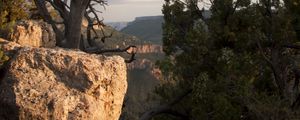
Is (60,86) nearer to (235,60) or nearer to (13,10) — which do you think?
(13,10)

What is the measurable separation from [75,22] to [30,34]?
151 centimetres

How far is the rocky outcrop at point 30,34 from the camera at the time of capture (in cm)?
1156

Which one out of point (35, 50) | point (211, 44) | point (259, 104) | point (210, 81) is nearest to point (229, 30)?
point (211, 44)

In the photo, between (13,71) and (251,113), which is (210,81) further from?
(13,71)

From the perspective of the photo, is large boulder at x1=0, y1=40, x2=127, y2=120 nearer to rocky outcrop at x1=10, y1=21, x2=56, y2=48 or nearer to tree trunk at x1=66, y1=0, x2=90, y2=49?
rocky outcrop at x1=10, y1=21, x2=56, y2=48

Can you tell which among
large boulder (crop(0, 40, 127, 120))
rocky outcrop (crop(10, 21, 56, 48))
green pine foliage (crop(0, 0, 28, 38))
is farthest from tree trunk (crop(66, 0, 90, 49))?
large boulder (crop(0, 40, 127, 120))

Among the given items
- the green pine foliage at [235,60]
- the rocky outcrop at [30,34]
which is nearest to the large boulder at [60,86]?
the rocky outcrop at [30,34]

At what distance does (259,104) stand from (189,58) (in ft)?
14.8

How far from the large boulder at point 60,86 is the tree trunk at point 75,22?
353cm

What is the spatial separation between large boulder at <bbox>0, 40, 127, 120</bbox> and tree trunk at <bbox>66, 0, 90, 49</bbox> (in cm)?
353

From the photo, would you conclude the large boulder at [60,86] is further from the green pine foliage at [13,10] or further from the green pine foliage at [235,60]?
the green pine foliage at [235,60]

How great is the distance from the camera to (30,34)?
11883mm

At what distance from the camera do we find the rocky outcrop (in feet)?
37.9

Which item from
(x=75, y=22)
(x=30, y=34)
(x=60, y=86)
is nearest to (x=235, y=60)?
(x=75, y=22)
